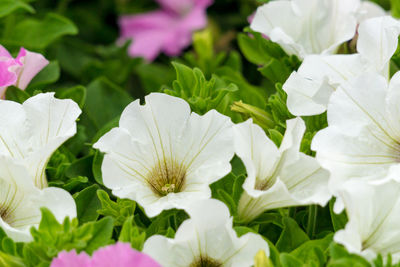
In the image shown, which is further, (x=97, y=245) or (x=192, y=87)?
(x=192, y=87)

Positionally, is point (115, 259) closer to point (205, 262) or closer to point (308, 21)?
point (205, 262)

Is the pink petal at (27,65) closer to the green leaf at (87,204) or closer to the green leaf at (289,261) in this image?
the green leaf at (87,204)

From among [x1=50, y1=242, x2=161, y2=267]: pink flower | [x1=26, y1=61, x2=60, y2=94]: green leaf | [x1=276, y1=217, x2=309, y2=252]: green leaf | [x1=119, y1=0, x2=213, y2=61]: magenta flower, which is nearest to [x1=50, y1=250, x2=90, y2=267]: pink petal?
[x1=50, y1=242, x2=161, y2=267]: pink flower

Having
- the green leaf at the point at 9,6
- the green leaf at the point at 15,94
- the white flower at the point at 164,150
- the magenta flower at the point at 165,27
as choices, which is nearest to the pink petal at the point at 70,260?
the white flower at the point at 164,150

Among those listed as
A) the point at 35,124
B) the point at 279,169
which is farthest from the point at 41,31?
the point at 279,169

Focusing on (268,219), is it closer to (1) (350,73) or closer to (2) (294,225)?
(2) (294,225)

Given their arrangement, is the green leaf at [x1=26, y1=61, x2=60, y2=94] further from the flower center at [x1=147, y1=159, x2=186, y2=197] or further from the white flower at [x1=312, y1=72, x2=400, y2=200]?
the white flower at [x1=312, y1=72, x2=400, y2=200]

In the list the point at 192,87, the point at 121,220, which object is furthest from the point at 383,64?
the point at 121,220
